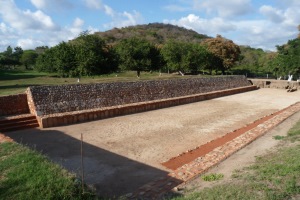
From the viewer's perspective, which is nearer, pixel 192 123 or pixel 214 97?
pixel 192 123

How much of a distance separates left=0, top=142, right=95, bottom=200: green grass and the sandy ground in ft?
4.15

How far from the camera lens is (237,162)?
7.26 m

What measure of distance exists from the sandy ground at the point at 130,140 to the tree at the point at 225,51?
1122 inches

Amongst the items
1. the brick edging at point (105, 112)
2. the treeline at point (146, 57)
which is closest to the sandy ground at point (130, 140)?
the brick edging at point (105, 112)

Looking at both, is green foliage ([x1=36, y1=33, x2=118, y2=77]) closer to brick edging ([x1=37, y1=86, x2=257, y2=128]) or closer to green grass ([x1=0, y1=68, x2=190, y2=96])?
green grass ([x1=0, y1=68, x2=190, y2=96])

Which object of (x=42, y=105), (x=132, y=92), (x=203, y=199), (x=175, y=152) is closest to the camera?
(x=203, y=199)

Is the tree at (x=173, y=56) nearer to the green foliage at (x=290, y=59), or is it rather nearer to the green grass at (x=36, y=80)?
the green grass at (x=36, y=80)

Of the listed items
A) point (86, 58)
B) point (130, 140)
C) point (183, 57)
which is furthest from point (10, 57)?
point (130, 140)

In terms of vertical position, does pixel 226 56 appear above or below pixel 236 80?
above

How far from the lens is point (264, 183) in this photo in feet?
17.6

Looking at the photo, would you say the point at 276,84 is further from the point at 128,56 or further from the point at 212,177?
the point at 212,177

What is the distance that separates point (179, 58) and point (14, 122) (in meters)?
29.8

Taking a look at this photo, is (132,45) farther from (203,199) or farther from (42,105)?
(203,199)

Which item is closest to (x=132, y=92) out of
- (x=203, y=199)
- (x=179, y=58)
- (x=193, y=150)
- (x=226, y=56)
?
(x=193, y=150)
